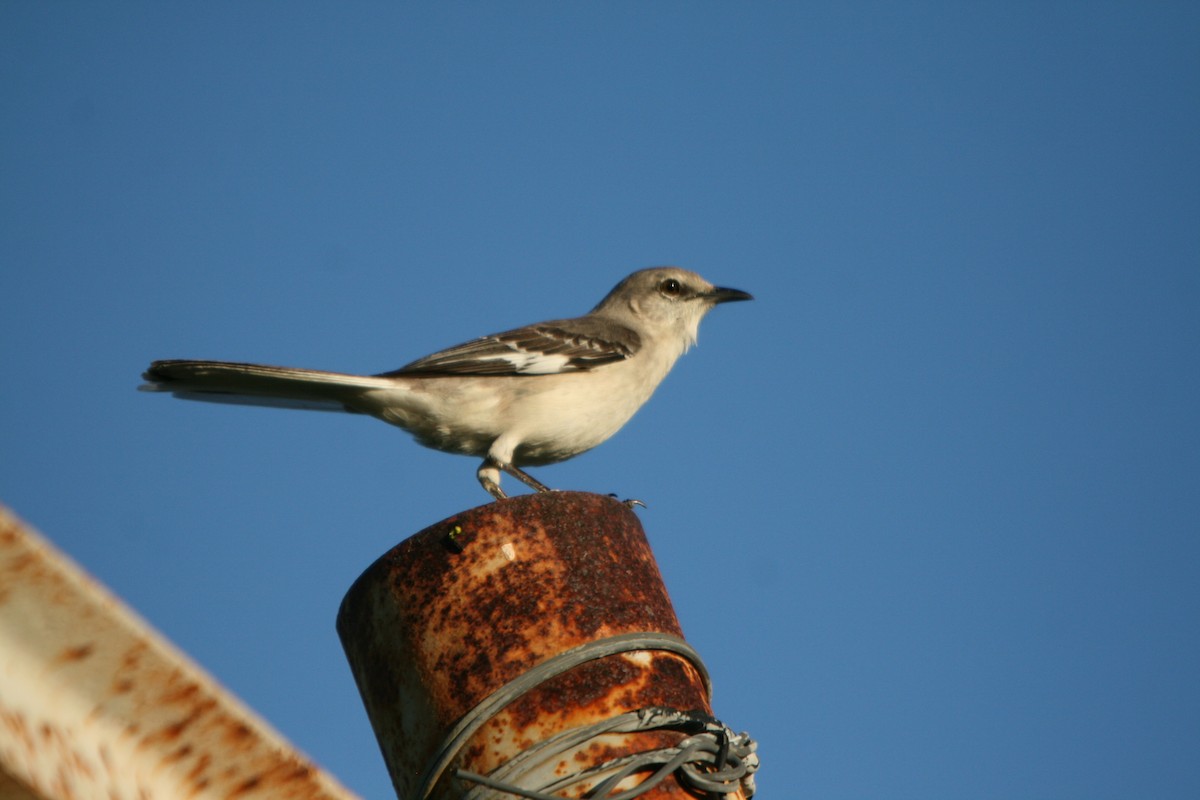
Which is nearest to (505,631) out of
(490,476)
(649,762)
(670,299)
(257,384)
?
(649,762)

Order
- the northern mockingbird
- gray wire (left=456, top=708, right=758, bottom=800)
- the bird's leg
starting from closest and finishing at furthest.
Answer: gray wire (left=456, top=708, right=758, bottom=800) → the northern mockingbird → the bird's leg

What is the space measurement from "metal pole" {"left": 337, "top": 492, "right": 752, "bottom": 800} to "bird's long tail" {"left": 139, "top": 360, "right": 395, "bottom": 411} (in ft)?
9.63

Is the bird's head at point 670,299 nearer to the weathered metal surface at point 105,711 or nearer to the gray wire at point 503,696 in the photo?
the gray wire at point 503,696

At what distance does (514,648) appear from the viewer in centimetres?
265

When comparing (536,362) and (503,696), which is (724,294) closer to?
(536,362)

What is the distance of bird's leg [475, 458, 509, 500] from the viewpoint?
20.9 feet

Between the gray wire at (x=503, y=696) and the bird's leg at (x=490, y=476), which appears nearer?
the gray wire at (x=503, y=696)

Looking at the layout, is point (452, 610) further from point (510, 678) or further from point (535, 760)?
point (535, 760)

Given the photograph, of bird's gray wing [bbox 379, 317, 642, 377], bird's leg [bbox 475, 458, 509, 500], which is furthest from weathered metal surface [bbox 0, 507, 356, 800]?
bird's gray wing [bbox 379, 317, 642, 377]

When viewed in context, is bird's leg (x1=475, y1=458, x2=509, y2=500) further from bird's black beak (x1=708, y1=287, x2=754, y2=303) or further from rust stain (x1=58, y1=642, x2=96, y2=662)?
rust stain (x1=58, y1=642, x2=96, y2=662)

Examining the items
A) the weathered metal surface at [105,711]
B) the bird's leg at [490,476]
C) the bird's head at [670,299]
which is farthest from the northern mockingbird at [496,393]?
the weathered metal surface at [105,711]

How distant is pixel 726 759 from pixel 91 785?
4.62 ft

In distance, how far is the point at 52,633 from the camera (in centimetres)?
155

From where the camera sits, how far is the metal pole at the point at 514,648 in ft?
8.43
